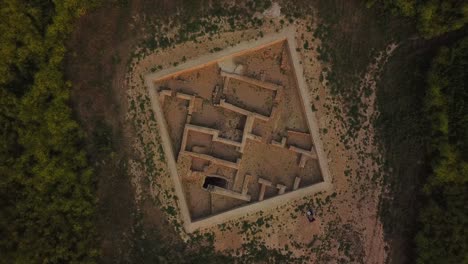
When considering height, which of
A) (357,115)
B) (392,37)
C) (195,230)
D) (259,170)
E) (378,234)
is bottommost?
(195,230)

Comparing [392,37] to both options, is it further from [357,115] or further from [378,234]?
[378,234]

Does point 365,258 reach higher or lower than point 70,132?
lower

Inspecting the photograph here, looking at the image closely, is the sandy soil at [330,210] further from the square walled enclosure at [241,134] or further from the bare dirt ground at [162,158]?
the square walled enclosure at [241,134]

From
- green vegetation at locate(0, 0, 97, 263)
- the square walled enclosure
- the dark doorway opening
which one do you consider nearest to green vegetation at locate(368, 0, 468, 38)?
the square walled enclosure

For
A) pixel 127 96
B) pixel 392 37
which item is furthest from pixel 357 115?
pixel 127 96

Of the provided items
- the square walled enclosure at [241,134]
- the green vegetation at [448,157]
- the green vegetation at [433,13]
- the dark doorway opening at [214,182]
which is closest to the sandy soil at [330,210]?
the square walled enclosure at [241,134]

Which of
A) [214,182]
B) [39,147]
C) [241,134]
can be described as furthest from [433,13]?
[39,147]
